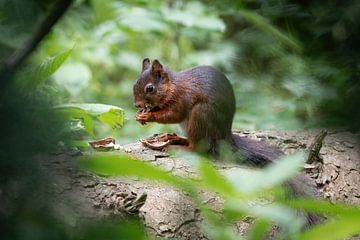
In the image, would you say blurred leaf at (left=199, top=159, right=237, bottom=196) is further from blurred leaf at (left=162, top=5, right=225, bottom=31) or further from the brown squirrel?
blurred leaf at (left=162, top=5, right=225, bottom=31)

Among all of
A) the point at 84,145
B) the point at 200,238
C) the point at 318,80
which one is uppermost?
the point at 318,80

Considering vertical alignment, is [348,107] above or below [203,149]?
above

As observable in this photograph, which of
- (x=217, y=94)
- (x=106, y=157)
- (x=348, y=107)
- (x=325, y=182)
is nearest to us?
(x=106, y=157)

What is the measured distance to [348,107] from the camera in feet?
3.82

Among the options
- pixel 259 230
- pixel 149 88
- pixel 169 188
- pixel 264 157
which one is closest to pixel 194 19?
pixel 149 88

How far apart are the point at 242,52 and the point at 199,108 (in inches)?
56.4

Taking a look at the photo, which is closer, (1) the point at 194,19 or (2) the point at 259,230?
(2) the point at 259,230

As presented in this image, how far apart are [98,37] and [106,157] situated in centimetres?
364

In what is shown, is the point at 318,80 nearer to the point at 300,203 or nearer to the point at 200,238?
the point at 200,238

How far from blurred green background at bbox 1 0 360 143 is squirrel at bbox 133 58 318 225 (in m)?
0.16

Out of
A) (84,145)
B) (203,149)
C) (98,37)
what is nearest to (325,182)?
(203,149)

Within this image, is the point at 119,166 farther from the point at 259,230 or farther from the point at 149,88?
the point at 149,88

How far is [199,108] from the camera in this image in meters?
2.38

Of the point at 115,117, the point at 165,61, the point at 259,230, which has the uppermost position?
the point at 259,230
